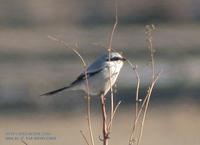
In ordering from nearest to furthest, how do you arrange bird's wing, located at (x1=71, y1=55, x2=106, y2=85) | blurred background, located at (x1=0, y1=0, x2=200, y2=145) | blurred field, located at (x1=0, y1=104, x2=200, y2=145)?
bird's wing, located at (x1=71, y1=55, x2=106, y2=85)
blurred field, located at (x1=0, y1=104, x2=200, y2=145)
blurred background, located at (x1=0, y1=0, x2=200, y2=145)

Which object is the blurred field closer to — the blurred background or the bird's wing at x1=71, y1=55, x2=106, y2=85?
the blurred background

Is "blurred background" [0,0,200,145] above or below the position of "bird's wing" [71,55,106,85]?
below

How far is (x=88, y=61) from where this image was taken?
11773 mm

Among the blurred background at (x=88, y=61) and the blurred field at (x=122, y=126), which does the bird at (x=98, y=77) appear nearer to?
the blurred background at (x=88, y=61)

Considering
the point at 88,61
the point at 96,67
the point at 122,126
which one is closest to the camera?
the point at 96,67

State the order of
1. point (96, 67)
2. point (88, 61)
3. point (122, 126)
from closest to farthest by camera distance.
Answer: point (96, 67), point (122, 126), point (88, 61)

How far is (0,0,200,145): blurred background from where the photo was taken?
8.95m

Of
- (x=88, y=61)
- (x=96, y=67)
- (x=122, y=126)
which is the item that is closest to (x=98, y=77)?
(x=96, y=67)

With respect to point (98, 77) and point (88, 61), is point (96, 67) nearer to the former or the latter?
point (98, 77)

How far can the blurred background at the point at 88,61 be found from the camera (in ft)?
29.3

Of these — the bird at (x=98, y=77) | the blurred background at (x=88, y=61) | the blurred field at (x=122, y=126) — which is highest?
the bird at (x=98, y=77)

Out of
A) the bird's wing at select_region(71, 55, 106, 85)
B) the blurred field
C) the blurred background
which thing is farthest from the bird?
the blurred field

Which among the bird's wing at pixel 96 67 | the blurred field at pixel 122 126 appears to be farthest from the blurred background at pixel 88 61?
the bird's wing at pixel 96 67

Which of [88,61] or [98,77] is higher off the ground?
[98,77]
